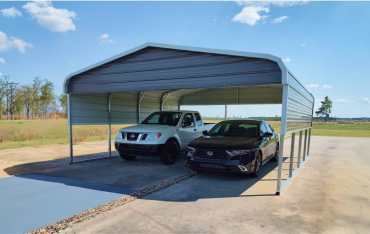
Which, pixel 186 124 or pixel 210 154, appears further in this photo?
pixel 186 124

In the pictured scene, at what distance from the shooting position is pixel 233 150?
6188 millimetres

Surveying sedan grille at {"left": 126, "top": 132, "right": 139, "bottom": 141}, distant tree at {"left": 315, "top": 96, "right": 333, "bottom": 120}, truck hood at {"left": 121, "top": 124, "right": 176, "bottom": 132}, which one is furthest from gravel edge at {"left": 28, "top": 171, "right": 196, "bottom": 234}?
distant tree at {"left": 315, "top": 96, "right": 333, "bottom": 120}

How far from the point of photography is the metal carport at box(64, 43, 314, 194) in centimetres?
563

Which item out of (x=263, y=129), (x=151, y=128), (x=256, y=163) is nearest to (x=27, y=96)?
(x=151, y=128)

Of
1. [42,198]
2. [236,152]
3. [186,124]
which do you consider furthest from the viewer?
[186,124]

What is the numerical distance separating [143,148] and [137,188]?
2.22 metres

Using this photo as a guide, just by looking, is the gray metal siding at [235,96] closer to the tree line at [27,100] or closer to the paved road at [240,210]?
the paved road at [240,210]

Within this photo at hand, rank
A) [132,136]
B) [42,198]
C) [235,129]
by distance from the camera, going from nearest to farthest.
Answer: [42,198]
[235,129]
[132,136]

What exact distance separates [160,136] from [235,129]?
7.58 ft

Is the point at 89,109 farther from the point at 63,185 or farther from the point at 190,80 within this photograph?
the point at 190,80

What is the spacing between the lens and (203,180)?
257 inches

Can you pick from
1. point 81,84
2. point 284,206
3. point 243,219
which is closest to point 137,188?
point 243,219

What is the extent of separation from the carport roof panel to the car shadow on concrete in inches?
95.4

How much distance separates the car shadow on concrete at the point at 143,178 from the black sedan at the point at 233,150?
427 millimetres
